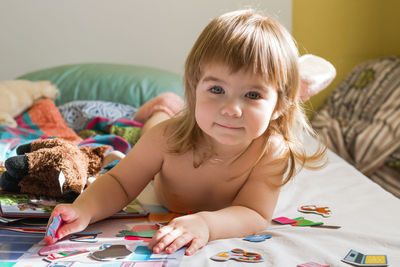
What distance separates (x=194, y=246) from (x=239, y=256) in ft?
0.27

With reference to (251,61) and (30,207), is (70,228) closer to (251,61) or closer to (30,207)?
(30,207)

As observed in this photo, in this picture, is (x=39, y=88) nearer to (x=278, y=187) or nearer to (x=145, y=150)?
(x=145, y=150)

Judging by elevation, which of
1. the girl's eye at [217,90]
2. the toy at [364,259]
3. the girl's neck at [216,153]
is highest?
the girl's eye at [217,90]

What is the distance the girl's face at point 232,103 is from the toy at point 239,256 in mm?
227

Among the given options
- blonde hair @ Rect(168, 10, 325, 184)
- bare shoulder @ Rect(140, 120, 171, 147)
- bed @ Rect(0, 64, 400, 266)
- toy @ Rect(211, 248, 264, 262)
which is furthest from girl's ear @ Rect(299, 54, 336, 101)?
toy @ Rect(211, 248, 264, 262)

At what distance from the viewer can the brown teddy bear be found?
3.47 feet

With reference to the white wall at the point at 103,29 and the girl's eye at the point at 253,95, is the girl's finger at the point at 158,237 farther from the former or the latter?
the white wall at the point at 103,29

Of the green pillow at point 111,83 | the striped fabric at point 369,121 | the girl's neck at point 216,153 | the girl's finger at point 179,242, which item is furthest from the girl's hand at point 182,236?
the striped fabric at point 369,121

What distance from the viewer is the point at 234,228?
38.5 inches

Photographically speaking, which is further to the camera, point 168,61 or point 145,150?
point 168,61

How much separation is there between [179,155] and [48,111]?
0.87 metres

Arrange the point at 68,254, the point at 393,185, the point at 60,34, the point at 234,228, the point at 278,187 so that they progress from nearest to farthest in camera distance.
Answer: the point at 68,254 < the point at 234,228 < the point at 278,187 < the point at 393,185 < the point at 60,34

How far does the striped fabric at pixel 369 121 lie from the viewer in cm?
230

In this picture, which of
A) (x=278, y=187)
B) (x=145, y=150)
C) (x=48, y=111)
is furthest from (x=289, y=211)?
(x=48, y=111)
